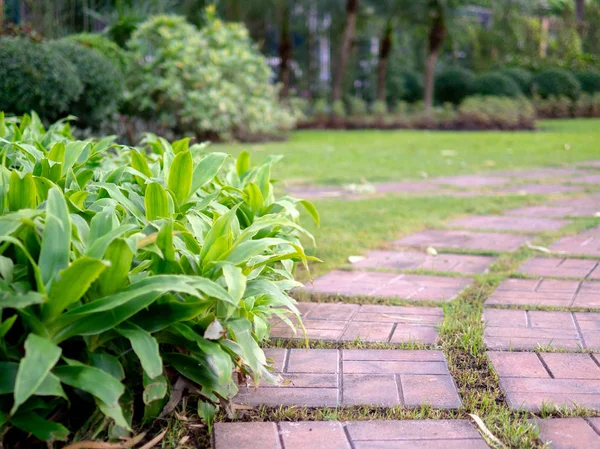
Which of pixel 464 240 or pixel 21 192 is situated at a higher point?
pixel 21 192

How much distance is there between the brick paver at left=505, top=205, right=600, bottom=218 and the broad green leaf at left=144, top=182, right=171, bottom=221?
3126 mm

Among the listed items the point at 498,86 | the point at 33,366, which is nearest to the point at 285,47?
the point at 498,86

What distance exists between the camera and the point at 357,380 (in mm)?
2119

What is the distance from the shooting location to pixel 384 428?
181 cm

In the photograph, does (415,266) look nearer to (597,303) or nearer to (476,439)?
(597,303)

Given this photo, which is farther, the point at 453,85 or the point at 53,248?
the point at 453,85

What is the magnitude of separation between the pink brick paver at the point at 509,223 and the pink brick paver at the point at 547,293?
1.12 meters

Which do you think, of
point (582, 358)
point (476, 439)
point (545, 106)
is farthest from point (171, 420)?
point (545, 106)

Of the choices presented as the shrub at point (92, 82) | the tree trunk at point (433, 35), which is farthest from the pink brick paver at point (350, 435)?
the tree trunk at point (433, 35)

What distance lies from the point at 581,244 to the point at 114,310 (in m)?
2.95

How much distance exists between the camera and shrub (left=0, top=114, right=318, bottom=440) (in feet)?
5.18

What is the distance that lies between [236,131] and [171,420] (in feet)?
29.8

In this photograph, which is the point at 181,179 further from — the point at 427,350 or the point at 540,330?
the point at 540,330

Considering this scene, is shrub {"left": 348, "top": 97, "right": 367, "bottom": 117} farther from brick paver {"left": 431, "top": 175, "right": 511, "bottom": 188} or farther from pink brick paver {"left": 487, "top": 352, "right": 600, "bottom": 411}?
pink brick paver {"left": 487, "top": 352, "right": 600, "bottom": 411}
